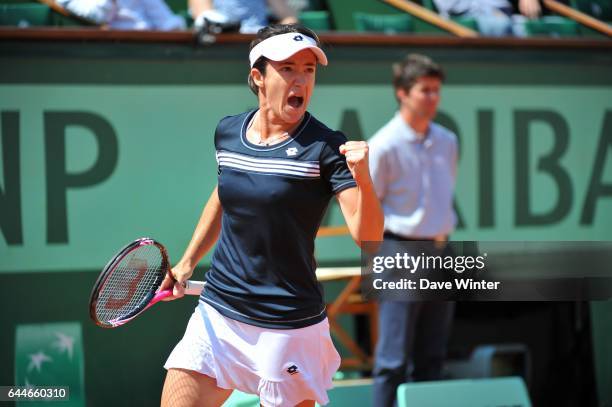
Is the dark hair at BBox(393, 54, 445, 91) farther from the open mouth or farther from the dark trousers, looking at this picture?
the open mouth

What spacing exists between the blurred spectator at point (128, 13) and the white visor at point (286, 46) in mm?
2050

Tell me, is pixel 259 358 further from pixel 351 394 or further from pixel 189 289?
pixel 351 394

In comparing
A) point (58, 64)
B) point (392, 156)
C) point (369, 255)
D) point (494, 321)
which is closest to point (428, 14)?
point (392, 156)

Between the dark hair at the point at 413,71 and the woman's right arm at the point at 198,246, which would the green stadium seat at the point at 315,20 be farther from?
the woman's right arm at the point at 198,246

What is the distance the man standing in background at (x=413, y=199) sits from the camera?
458cm

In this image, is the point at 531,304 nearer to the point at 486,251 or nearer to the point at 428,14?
the point at 486,251

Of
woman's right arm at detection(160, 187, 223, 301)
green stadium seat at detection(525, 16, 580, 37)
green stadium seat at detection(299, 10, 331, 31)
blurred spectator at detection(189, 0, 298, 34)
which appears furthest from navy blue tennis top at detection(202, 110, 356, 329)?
green stadium seat at detection(525, 16, 580, 37)

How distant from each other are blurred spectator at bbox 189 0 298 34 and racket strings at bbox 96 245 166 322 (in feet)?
7.15

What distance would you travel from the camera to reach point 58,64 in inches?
179

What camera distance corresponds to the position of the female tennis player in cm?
280

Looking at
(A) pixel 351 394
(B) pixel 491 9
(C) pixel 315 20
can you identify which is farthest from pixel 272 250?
(B) pixel 491 9

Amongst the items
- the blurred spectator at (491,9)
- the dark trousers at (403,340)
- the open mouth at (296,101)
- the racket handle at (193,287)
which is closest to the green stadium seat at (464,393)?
the dark trousers at (403,340)

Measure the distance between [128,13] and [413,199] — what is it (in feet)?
5.36

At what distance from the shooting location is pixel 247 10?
5305 millimetres
